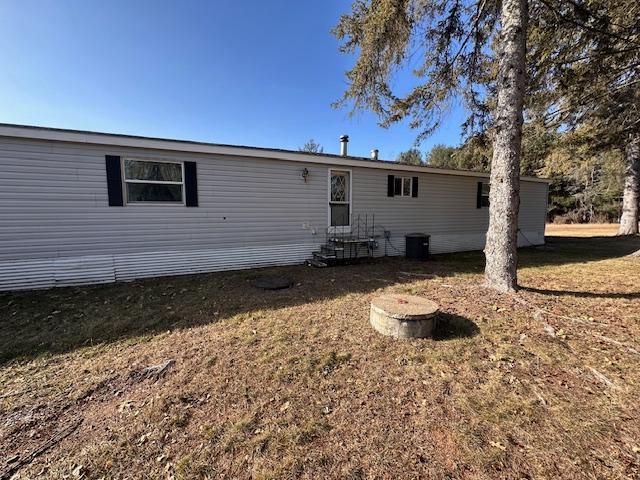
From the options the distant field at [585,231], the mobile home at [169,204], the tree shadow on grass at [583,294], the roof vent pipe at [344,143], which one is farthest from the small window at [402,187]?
the distant field at [585,231]

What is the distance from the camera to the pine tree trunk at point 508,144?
4.43m

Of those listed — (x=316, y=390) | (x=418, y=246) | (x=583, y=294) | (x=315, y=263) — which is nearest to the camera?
(x=316, y=390)

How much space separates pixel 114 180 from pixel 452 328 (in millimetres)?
6812

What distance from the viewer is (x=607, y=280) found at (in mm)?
5941

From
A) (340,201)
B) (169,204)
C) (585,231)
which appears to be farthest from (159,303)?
(585,231)

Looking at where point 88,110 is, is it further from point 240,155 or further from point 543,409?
point 543,409

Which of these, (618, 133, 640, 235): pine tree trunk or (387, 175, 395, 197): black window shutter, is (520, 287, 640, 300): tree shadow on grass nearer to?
(387, 175, 395, 197): black window shutter

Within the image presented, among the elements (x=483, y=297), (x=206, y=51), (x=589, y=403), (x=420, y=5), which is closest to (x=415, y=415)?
(x=589, y=403)

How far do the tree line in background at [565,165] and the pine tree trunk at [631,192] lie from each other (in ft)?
2.13

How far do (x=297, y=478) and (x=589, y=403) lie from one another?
8.20ft

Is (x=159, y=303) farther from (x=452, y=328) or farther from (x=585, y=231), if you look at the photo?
(x=585, y=231)

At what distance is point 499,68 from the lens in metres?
4.71

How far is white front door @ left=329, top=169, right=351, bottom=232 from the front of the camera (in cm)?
832

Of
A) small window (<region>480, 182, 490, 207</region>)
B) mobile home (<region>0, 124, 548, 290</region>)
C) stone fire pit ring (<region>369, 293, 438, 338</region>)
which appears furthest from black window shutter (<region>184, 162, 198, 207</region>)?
small window (<region>480, 182, 490, 207</region>)
